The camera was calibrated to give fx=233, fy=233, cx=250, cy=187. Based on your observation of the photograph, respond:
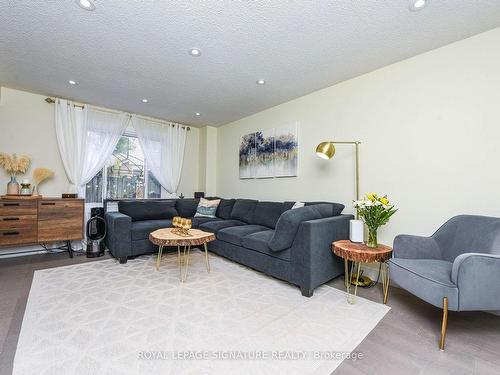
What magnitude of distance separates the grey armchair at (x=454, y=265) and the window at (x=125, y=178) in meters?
4.42

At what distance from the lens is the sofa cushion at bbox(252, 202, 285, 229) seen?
11.5 ft

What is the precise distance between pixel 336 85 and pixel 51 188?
4.72 meters

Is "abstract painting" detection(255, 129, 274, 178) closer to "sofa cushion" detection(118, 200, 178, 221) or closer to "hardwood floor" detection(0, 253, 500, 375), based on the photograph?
"sofa cushion" detection(118, 200, 178, 221)

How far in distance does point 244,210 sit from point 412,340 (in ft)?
9.20

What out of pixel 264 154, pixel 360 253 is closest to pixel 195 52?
pixel 264 154

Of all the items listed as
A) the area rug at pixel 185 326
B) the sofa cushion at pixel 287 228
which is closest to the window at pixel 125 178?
the area rug at pixel 185 326

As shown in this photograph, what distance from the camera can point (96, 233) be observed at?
Result: 3.86m

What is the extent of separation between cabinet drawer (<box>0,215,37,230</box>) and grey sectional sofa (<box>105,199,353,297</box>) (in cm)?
94

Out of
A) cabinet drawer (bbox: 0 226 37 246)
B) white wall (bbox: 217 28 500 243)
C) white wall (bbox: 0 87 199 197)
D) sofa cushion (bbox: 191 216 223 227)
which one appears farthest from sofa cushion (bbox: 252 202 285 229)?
white wall (bbox: 0 87 199 197)

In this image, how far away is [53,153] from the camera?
3.85 meters

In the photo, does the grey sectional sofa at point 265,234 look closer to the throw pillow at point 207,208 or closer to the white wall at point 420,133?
the throw pillow at point 207,208

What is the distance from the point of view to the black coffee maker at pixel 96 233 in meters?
3.56

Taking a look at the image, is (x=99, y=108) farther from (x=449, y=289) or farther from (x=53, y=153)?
(x=449, y=289)

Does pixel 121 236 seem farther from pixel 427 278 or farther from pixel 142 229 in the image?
pixel 427 278
